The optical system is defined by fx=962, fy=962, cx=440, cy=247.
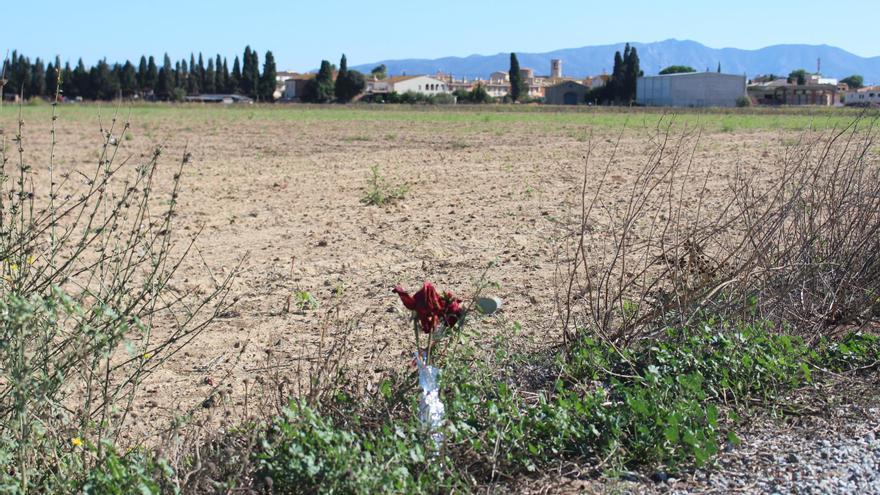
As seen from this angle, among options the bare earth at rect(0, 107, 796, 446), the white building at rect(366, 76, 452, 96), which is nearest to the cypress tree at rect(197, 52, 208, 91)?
the white building at rect(366, 76, 452, 96)

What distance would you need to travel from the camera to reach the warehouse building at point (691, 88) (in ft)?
301

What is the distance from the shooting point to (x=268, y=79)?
115625 mm

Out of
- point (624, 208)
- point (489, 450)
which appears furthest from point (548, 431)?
point (624, 208)

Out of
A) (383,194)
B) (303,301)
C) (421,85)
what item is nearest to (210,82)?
(421,85)

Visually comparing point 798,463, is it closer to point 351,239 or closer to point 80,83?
point 351,239

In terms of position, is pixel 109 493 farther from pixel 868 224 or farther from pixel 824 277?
pixel 868 224

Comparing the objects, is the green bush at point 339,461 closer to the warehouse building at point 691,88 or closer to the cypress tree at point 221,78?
the warehouse building at point 691,88

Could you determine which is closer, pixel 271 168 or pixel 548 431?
pixel 548 431

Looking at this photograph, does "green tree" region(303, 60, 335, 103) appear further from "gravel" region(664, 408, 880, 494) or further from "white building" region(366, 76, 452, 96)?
"gravel" region(664, 408, 880, 494)

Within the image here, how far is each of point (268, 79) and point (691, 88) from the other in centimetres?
5012

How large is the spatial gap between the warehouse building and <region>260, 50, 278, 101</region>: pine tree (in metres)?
42.3

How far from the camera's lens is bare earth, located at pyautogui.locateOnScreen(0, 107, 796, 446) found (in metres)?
5.65

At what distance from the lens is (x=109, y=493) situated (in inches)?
125

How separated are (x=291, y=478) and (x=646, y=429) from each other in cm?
146
